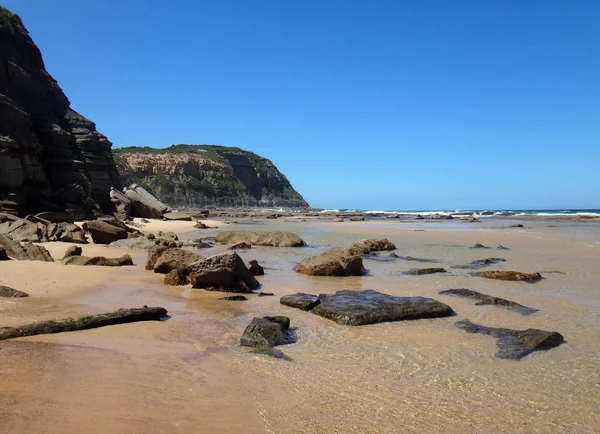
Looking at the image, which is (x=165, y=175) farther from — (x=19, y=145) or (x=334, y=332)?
(x=334, y=332)

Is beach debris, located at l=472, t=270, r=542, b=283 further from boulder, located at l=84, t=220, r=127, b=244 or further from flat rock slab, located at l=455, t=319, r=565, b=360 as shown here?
boulder, located at l=84, t=220, r=127, b=244

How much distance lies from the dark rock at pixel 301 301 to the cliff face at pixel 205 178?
78131 mm

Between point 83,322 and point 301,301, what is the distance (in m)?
3.36

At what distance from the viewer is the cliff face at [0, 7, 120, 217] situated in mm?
23266

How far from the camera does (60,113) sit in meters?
30.7

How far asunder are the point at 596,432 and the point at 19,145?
26810 mm

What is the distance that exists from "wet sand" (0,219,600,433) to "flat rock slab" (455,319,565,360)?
147 millimetres

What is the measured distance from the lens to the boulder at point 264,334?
523cm

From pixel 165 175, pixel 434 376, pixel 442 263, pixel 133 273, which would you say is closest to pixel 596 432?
pixel 434 376

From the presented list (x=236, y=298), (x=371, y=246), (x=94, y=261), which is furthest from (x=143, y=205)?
(x=236, y=298)

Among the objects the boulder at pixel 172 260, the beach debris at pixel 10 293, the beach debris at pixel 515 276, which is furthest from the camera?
the beach debris at pixel 515 276

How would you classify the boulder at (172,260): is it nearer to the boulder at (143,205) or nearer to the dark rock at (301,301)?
the dark rock at (301,301)

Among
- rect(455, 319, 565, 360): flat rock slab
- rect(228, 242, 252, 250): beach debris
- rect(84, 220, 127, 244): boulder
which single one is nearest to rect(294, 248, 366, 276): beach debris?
rect(455, 319, 565, 360): flat rock slab

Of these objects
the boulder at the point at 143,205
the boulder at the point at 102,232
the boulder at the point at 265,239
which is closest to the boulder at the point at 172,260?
the boulder at the point at 102,232
